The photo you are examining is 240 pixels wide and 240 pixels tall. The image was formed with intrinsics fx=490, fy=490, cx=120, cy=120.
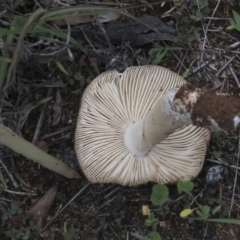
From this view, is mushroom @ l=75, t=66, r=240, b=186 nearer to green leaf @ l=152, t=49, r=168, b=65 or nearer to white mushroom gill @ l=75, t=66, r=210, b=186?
white mushroom gill @ l=75, t=66, r=210, b=186

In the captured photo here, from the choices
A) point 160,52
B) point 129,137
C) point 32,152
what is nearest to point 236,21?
point 160,52

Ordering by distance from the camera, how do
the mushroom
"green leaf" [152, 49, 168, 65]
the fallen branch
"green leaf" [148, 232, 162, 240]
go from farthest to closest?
1. "green leaf" [152, 49, 168, 65]
2. the mushroom
3. "green leaf" [148, 232, 162, 240]
4. the fallen branch

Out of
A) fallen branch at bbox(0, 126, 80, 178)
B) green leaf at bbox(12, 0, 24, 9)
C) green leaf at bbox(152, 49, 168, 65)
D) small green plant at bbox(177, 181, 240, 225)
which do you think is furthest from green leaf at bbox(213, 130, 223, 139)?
green leaf at bbox(12, 0, 24, 9)

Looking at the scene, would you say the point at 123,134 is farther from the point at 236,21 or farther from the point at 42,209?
the point at 236,21

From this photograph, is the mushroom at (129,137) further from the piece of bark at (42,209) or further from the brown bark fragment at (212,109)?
the brown bark fragment at (212,109)

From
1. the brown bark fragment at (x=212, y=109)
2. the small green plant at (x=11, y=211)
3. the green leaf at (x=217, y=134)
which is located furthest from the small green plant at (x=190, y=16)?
the small green plant at (x=11, y=211)

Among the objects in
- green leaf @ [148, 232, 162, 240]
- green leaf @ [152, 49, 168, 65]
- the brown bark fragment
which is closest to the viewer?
the brown bark fragment
